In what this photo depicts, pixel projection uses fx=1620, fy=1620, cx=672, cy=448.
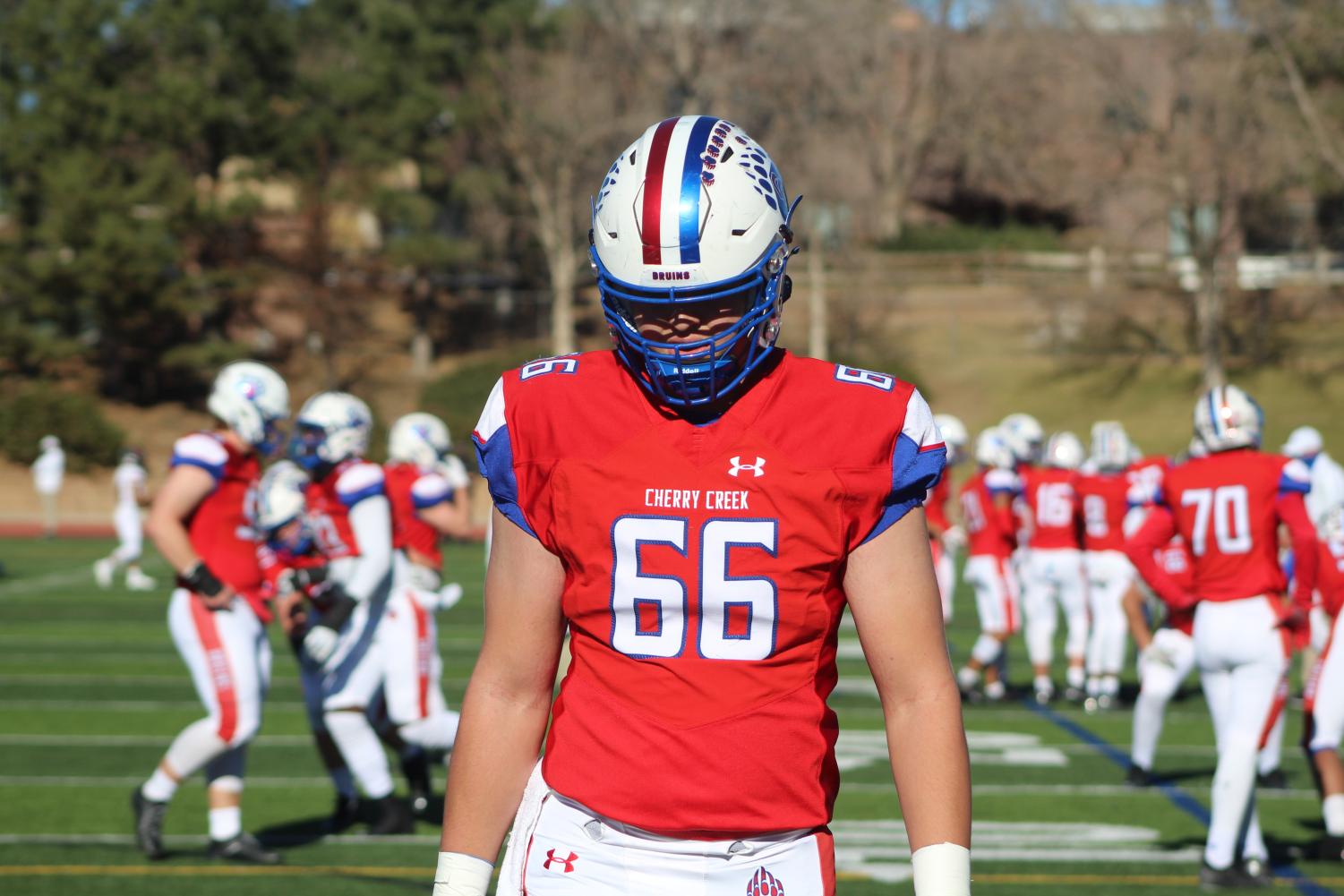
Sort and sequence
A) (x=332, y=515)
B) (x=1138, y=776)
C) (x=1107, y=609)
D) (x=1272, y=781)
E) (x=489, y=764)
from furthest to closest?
(x=1107, y=609), (x=1272, y=781), (x=1138, y=776), (x=332, y=515), (x=489, y=764)

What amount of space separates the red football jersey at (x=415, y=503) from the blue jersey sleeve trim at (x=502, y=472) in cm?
577

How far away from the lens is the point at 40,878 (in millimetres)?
6875

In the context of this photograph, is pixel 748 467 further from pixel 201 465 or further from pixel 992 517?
pixel 992 517

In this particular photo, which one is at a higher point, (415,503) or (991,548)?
(415,503)

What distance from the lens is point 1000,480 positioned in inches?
490

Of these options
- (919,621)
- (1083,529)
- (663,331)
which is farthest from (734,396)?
(1083,529)

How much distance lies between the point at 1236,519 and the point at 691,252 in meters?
4.89

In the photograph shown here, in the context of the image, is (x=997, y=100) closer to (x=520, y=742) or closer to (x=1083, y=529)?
(x=1083, y=529)

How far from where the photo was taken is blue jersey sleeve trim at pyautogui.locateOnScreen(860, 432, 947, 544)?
256 centimetres

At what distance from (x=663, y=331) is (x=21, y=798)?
707cm

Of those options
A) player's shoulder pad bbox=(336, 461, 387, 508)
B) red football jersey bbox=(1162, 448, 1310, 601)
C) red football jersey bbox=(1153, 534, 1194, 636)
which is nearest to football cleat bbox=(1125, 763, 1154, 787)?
red football jersey bbox=(1153, 534, 1194, 636)

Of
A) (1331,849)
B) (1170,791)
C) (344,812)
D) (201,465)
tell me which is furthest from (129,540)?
(1331,849)

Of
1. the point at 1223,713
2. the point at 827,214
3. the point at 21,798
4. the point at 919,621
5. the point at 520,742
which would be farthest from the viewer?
the point at 827,214

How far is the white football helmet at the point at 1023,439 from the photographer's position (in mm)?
12633
